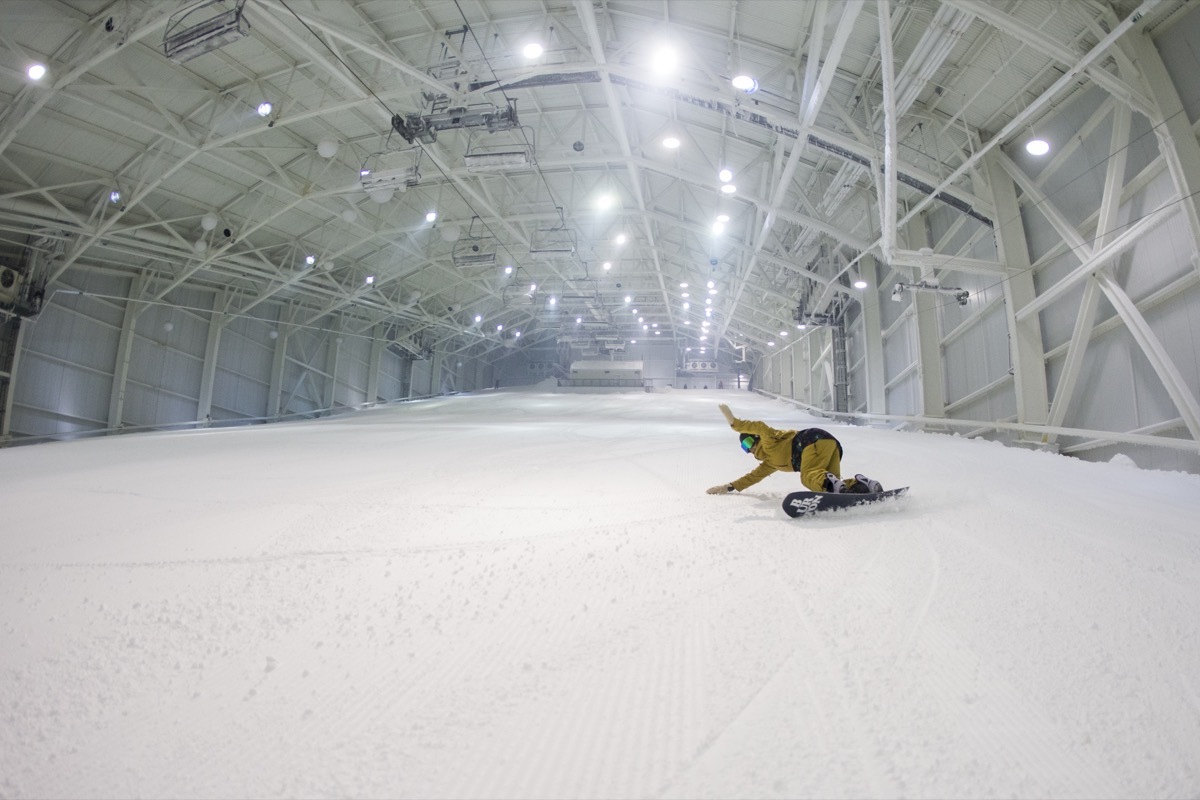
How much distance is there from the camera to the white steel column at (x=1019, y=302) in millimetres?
8562

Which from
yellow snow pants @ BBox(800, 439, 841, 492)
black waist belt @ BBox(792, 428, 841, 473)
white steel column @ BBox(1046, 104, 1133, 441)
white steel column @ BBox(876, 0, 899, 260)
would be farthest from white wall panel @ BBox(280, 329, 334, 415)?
white steel column @ BBox(1046, 104, 1133, 441)

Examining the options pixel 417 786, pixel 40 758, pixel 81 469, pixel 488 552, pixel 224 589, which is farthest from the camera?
pixel 81 469

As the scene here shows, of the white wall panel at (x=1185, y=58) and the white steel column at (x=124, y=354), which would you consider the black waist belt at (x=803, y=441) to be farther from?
the white steel column at (x=124, y=354)

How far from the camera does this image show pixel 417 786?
1.18 metres

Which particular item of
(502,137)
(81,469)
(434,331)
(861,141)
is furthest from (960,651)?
(434,331)

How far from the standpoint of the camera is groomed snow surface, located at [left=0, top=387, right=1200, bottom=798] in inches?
49.0

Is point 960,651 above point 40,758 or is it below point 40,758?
above

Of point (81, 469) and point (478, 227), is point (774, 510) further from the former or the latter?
point (478, 227)

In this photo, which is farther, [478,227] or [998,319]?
[478,227]

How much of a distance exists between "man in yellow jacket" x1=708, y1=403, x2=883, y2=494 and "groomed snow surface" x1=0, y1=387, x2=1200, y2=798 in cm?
41

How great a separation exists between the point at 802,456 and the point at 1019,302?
860cm

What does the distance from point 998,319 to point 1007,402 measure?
1839mm

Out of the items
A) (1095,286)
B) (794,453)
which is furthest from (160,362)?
(1095,286)

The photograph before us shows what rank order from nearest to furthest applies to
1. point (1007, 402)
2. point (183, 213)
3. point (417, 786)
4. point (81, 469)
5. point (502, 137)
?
point (417, 786)
point (81, 469)
point (1007, 402)
point (502, 137)
point (183, 213)
